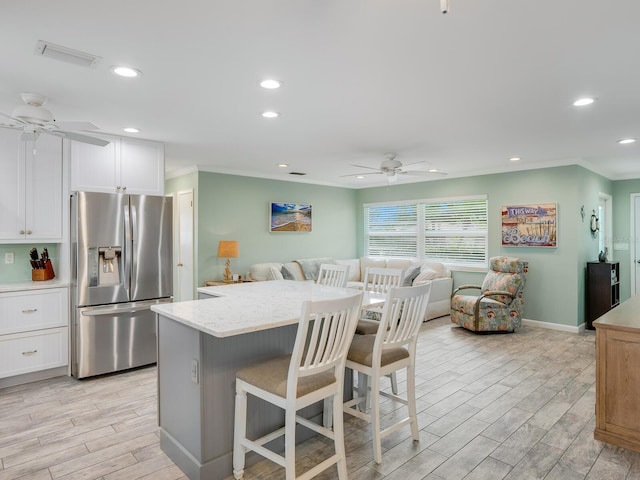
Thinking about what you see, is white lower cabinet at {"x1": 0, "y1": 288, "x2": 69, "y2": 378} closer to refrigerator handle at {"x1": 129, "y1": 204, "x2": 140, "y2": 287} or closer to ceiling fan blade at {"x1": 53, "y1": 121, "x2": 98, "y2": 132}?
refrigerator handle at {"x1": 129, "y1": 204, "x2": 140, "y2": 287}

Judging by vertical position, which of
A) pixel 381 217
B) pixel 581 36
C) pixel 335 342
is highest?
pixel 581 36

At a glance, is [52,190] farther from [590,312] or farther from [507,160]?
[590,312]

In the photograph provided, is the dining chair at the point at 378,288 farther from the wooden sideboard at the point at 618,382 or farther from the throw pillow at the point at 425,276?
the throw pillow at the point at 425,276

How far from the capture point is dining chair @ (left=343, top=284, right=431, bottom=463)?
2328mm

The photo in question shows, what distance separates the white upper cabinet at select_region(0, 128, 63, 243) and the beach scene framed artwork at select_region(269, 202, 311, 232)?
11.6ft

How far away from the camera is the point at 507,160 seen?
5.72 m

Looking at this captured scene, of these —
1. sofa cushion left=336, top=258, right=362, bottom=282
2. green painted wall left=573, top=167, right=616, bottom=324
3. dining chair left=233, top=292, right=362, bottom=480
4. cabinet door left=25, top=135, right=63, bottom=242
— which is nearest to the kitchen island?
dining chair left=233, top=292, right=362, bottom=480

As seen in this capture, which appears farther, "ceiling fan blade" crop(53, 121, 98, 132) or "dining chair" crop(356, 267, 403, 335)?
"dining chair" crop(356, 267, 403, 335)

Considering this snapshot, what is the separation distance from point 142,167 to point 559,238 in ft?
18.8

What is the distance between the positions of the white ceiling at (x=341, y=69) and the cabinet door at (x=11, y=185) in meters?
0.51

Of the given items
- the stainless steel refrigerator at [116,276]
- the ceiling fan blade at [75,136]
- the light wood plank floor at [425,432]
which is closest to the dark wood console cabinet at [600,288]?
the light wood plank floor at [425,432]

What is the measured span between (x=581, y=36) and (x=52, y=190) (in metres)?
4.52

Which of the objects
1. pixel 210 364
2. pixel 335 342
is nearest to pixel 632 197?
pixel 335 342

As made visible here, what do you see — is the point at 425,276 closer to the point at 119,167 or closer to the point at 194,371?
the point at 119,167
